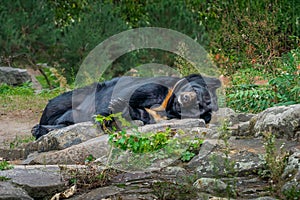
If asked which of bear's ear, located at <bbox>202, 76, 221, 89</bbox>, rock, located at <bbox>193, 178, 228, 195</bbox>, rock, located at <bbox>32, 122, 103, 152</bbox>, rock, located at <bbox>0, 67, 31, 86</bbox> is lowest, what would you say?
rock, located at <bbox>0, 67, 31, 86</bbox>

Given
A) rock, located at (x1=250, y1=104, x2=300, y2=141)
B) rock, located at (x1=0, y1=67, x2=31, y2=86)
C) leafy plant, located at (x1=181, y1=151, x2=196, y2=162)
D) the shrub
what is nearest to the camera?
leafy plant, located at (x1=181, y1=151, x2=196, y2=162)

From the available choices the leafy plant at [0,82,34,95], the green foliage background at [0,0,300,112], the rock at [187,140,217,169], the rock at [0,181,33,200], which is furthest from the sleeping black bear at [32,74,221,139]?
the leafy plant at [0,82,34,95]

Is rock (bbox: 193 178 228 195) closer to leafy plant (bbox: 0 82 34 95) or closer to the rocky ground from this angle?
the rocky ground

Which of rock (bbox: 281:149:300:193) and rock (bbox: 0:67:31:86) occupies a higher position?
rock (bbox: 281:149:300:193)

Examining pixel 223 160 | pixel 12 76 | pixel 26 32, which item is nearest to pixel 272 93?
pixel 223 160

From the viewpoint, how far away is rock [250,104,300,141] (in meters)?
5.29

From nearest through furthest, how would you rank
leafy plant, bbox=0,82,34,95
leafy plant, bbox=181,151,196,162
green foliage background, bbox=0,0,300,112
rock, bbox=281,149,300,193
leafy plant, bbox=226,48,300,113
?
rock, bbox=281,149,300,193
leafy plant, bbox=181,151,196,162
leafy plant, bbox=226,48,300,113
green foliage background, bbox=0,0,300,112
leafy plant, bbox=0,82,34,95

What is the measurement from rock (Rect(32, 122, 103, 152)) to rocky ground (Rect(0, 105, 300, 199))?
0.88 ft

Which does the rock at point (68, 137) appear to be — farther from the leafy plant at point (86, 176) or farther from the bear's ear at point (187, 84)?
the leafy plant at point (86, 176)

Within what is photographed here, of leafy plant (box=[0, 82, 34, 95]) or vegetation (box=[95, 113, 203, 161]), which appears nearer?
vegetation (box=[95, 113, 203, 161])

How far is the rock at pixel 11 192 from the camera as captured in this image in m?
4.25

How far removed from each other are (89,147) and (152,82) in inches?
56.8

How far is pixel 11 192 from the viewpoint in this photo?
14.2ft

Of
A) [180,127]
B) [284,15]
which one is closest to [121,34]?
[284,15]
